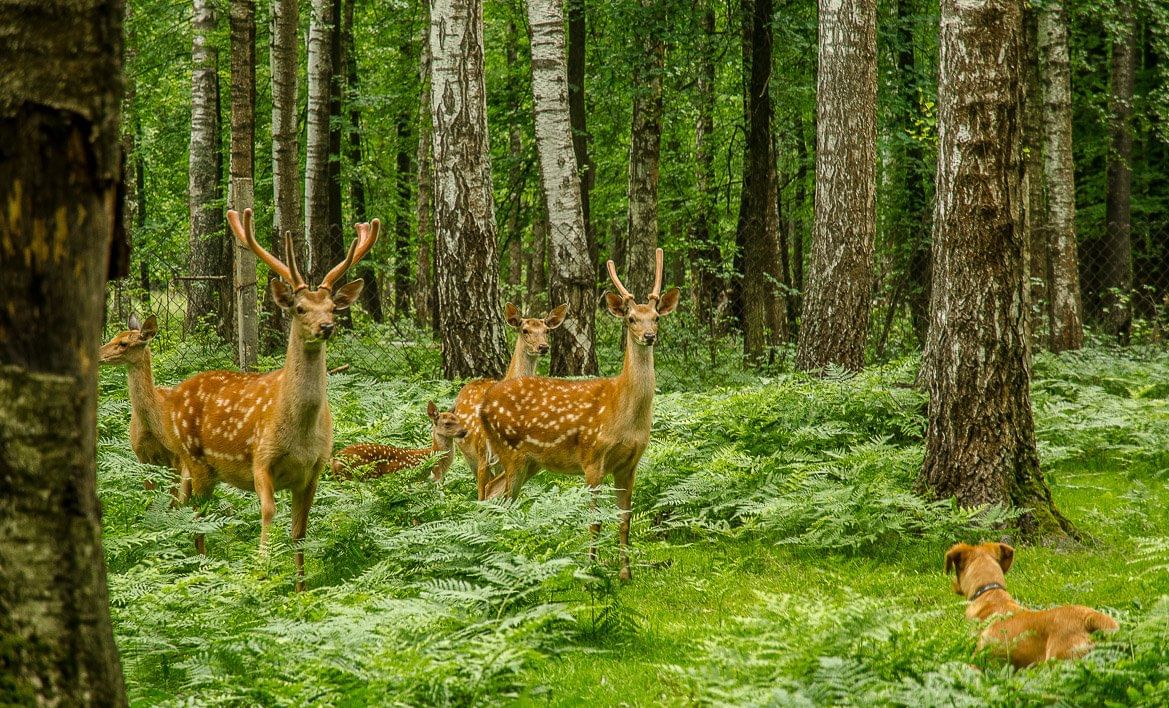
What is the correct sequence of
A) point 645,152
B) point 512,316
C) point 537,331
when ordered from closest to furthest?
point 537,331, point 512,316, point 645,152

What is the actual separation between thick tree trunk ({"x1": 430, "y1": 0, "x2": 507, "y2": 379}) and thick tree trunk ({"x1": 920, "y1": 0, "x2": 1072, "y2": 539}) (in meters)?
5.83

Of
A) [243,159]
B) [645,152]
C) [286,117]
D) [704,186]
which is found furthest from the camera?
[704,186]

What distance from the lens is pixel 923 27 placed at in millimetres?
20344

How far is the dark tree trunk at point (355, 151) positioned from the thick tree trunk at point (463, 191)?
951cm

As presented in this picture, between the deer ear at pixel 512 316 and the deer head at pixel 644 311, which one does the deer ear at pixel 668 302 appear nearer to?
the deer head at pixel 644 311

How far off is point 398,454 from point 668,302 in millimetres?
2638

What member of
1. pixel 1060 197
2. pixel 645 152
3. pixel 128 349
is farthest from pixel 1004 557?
pixel 1060 197

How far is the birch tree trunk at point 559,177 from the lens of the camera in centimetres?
1253

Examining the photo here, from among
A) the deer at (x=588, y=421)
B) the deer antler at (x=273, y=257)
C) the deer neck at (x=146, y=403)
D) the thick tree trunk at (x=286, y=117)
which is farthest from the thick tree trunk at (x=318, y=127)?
the deer antler at (x=273, y=257)

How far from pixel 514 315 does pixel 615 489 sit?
4.26m

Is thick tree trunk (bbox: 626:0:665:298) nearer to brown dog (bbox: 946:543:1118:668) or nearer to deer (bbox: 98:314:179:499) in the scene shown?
deer (bbox: 98:314:179:499)

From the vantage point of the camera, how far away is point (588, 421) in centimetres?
818

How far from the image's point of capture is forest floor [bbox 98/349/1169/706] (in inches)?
181

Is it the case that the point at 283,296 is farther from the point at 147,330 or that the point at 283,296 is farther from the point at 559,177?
the point at 559,177
